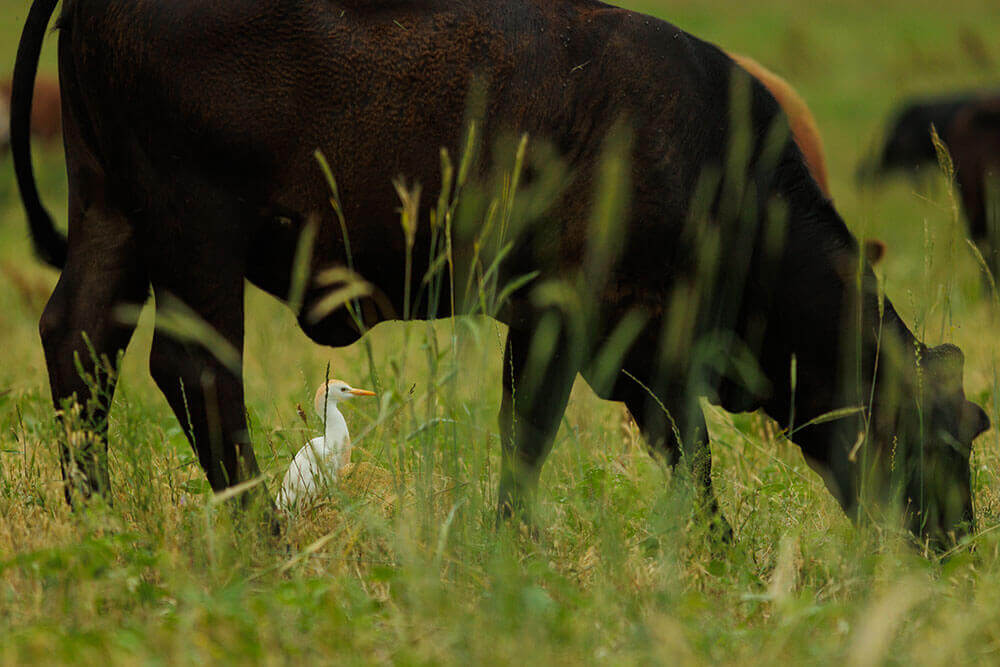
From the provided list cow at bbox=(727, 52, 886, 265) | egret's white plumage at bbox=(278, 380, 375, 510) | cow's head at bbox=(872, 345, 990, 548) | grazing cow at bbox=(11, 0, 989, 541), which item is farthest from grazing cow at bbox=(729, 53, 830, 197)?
egret's white plumage at bbox=(278, 380, 375, 510)

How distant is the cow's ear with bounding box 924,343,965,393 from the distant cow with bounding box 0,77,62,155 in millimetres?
14806

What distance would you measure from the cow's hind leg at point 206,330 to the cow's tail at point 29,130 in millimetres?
620

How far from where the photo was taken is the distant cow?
16234mm

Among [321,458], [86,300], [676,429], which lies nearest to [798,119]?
[676,429]

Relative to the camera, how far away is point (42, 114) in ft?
55.2

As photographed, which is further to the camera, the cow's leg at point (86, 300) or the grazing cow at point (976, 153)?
the grazing cow at point (976, 153)

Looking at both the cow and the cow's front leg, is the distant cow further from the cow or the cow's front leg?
the cow's front leg

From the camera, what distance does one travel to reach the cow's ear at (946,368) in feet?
11.8

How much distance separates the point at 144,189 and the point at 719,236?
1.61 metres

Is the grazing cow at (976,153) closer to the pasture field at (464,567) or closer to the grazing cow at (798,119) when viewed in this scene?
the grazing cow at (798,119)

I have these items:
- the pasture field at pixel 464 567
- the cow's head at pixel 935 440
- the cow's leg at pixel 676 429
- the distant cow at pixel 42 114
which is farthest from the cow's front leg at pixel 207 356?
the distant cow at pixel 42 114

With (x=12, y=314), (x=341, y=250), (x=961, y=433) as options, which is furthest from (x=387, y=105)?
(x=12, y=314)

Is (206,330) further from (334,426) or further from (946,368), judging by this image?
(946,368)

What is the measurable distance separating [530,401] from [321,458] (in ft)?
2.19
